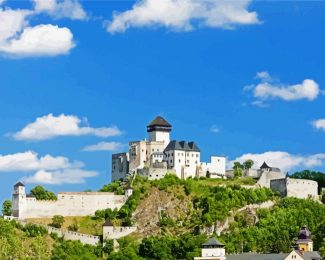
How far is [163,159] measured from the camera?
132m

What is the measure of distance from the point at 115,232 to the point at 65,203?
30.2ft

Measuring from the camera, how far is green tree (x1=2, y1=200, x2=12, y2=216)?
12719 centimetres

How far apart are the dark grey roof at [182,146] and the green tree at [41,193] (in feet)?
53.4

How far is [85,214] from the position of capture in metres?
127

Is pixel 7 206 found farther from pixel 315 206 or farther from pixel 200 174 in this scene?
pixel 315 206

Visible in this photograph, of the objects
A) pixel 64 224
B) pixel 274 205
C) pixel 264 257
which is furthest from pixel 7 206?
pixel 264 257

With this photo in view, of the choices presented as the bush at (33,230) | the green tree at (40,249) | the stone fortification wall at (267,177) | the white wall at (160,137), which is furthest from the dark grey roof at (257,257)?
the white wall at (160,137)

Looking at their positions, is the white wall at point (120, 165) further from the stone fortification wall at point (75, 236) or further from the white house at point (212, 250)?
the white house at point (212, 250)

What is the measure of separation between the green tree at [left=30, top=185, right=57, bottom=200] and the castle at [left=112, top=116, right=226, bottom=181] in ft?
36.0

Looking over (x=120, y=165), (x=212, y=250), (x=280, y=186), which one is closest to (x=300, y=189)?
(x=280, y=186)

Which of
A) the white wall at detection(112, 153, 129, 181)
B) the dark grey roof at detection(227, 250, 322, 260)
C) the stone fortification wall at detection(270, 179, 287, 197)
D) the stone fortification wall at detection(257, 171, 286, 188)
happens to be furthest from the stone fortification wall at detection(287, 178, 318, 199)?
the dark grey roof at detection(227, 250, 322, 260)

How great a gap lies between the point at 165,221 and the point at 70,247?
13.9 meters

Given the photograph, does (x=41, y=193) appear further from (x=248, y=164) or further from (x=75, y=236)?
(x=248, y=164)

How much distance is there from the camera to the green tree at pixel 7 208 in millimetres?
127188
